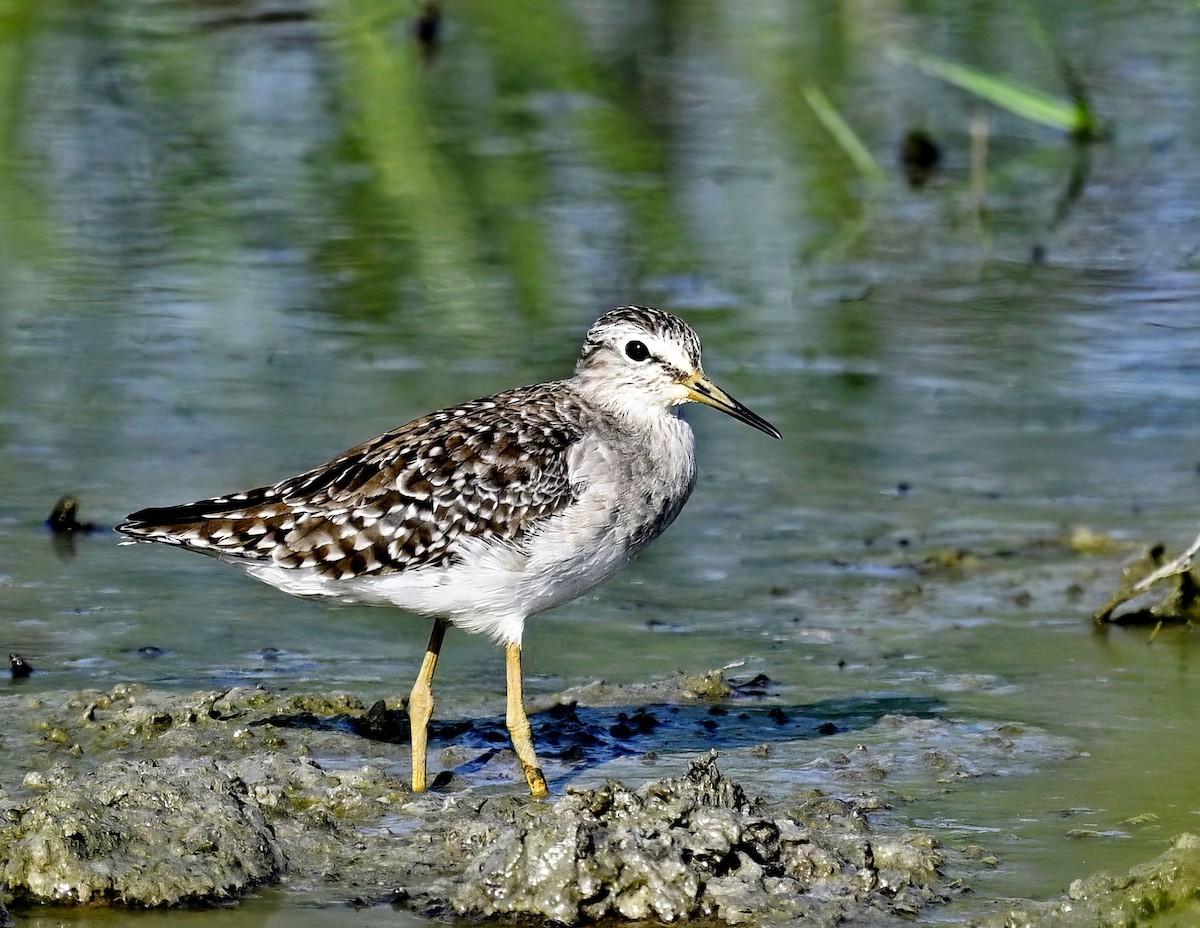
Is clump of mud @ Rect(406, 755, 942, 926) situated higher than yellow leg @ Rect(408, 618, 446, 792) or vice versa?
clump of mud @ Rect(406, 755, 942, 926)

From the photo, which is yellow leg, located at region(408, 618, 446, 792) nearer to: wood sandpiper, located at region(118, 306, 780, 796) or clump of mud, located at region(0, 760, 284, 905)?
wood sandpiper, located at region(118, 306, 780, 796)

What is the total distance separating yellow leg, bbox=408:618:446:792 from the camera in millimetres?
7082

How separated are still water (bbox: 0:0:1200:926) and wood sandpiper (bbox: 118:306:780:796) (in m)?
0.73

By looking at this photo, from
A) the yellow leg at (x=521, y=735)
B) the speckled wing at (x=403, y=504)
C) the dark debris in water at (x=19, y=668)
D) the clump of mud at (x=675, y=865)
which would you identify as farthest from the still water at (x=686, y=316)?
the speckled wing at (x=403, y=504)

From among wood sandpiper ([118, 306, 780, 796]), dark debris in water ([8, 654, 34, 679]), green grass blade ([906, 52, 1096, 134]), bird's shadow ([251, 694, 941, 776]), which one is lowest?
bird's shadow ([251, 694, 941, 776])

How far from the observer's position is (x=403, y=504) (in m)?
7.31

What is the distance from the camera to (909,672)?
8.23 metres

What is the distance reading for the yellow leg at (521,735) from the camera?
278 inches

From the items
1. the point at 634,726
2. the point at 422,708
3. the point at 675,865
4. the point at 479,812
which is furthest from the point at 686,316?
the point at 675,865

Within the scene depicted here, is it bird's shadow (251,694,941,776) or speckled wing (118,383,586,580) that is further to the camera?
bird's shadow (251,694,941,776)

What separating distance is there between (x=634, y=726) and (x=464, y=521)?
1038 mm

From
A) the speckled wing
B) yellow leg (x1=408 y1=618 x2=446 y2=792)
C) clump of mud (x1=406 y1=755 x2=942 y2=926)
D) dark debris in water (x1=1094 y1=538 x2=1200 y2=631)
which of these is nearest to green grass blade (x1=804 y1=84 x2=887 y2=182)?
dark debris in water (x1=1094 y1=538 x2=1200 y2=631)

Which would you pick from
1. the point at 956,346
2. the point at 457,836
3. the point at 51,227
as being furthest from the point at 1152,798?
the point at 51,227

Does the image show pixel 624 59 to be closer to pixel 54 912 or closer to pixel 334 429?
pixel 334 429
